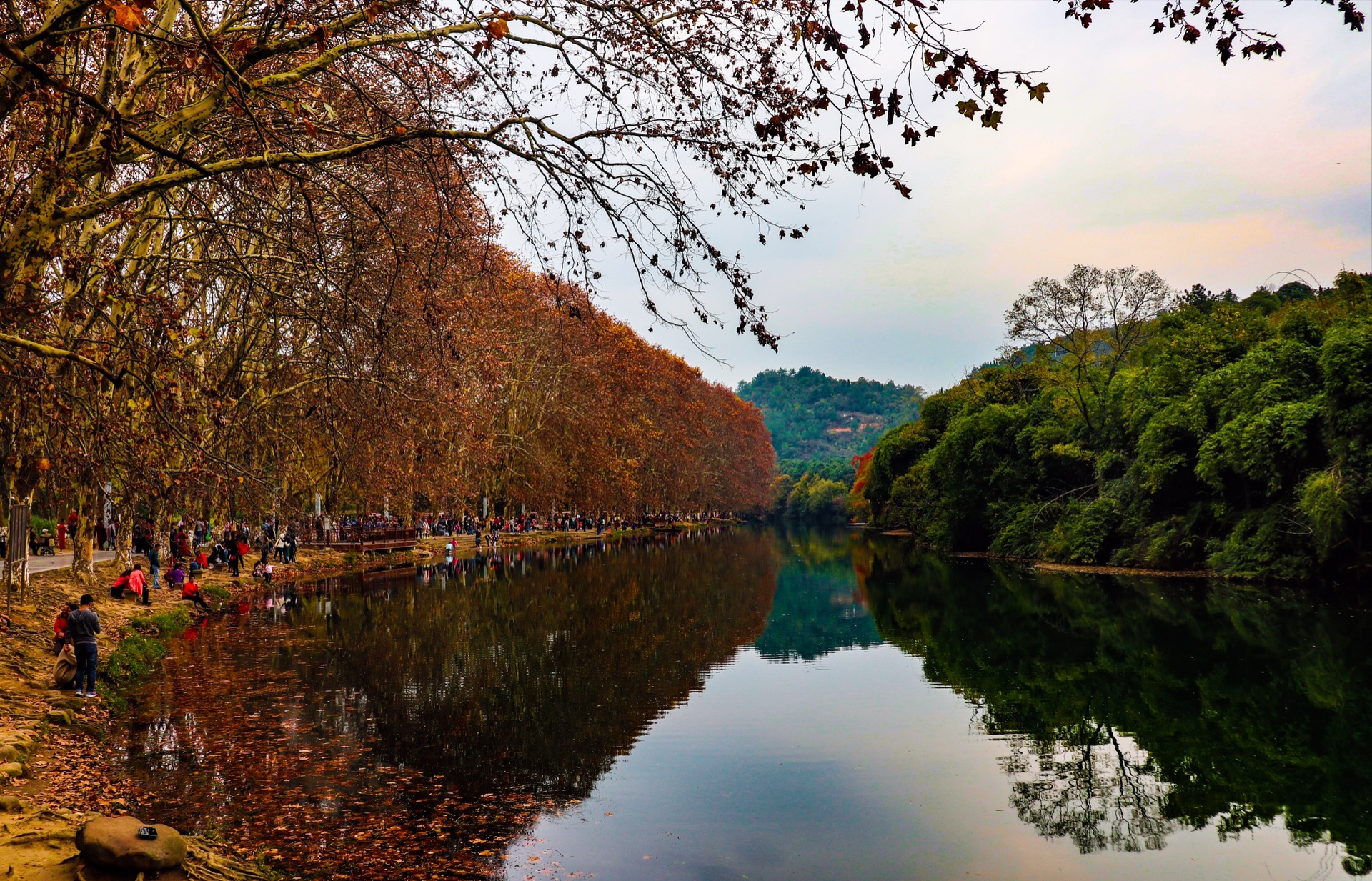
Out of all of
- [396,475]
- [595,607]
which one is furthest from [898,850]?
[396,475]

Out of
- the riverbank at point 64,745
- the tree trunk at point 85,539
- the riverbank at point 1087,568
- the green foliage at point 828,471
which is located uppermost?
the green foliage at point 828,471

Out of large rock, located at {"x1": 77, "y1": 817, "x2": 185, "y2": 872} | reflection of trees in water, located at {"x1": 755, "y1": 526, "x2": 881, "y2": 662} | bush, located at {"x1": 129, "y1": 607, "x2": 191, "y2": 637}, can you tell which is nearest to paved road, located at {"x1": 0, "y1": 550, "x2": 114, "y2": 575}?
bush, located at {"x1": 129, "y1": 607, "x2": 191, "y2": 637}

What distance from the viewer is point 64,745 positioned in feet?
A: 36.8

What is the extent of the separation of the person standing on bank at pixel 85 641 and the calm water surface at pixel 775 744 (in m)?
0.98

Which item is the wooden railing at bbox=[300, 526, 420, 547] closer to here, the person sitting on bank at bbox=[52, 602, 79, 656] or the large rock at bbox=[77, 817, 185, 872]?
the person sitting on bank at bbox=[52, 602, 79, 656]

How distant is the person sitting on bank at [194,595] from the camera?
2589 centimetres

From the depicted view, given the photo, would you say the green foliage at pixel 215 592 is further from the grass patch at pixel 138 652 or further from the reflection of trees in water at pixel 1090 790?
the reflection of trees in water at pixel 1090 790

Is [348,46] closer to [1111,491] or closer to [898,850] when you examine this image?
[898,850]

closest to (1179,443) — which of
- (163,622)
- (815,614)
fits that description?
(815,614)

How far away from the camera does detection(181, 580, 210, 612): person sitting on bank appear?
25891mm

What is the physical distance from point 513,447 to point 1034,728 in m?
41.9

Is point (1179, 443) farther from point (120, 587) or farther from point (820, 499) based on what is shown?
point (820, 499)

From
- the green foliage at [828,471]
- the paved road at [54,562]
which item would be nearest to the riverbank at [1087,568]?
the paved road at [54,562]

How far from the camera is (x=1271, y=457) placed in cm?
2862
